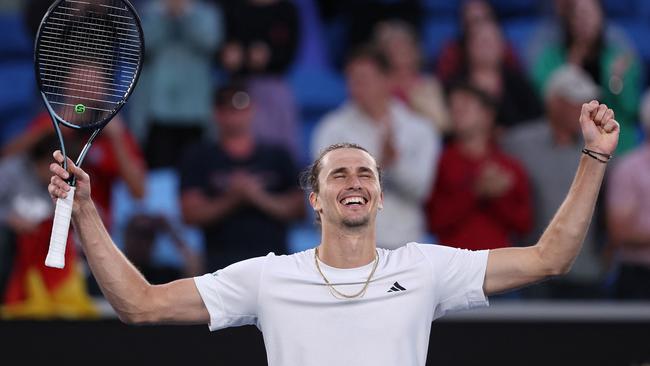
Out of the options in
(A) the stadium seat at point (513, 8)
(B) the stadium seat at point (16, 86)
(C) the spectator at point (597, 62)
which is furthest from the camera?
(A) the stadium seat at point (513, 8)

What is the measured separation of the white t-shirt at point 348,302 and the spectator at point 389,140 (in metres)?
3.14

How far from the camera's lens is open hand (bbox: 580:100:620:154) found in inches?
180

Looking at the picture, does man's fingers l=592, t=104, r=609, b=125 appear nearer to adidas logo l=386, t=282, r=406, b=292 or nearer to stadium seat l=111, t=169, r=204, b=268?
adidas logo l=386, t=282, r=406, b=292

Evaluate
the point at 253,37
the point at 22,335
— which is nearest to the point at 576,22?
the point at 253,37

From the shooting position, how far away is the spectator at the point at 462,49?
918 cm

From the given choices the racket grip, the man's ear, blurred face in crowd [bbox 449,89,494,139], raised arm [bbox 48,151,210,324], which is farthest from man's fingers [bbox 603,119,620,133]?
blurred face in crowd [bbox 449,89,494,139]

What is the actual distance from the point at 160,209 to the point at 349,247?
3.96 meters

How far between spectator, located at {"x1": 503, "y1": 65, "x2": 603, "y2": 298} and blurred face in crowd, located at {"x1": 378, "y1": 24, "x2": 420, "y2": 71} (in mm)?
1022

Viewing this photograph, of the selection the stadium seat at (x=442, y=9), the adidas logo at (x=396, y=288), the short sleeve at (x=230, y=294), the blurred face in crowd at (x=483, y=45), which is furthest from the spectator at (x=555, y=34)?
the short sleeve at (x=230, y=294)

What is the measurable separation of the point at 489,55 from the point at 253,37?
1.65 m

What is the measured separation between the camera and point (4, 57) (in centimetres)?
1066

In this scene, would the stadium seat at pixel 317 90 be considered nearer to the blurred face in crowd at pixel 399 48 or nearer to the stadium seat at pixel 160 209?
the blurred face in crowd at pixel 399 48

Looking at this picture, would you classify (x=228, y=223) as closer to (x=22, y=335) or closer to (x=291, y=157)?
(x=291, y=157)

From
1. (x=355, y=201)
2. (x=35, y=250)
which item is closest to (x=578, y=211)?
(x=355, y=201)
